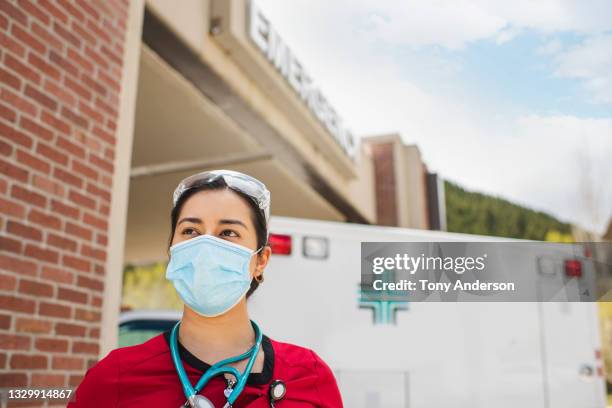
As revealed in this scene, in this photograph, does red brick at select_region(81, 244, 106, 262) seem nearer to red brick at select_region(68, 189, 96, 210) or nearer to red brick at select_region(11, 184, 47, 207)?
red brick at select_region(68, 189, 96, 210)

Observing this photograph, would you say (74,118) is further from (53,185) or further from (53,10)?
(53,10)

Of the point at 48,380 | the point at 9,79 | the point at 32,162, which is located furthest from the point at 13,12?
the point at 48,380

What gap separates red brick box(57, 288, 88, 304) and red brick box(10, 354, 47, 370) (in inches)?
14.1

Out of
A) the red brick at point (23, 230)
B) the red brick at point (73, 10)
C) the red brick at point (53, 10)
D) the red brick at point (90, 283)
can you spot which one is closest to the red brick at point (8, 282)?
the red brick at point (23, 230)

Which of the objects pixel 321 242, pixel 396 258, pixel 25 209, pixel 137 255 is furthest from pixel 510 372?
pixel 137 255

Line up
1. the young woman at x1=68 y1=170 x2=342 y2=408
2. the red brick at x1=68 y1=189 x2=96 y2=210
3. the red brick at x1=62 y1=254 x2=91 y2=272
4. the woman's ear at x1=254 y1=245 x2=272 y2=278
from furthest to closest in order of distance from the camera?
the red brick at x1=68 y1=189 x2=96 y2=210 < the red brick at x1=62 y1=254 x2=91 y2=272 < the woman's ear at x1=254 y1=245 x2=272 y2=278 < the young woman at x1=68 y1=170 x2=342 y2=408

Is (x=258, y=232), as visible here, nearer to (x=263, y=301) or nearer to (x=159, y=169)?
(x=263, y=301)

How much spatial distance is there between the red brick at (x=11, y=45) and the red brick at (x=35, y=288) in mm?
1267

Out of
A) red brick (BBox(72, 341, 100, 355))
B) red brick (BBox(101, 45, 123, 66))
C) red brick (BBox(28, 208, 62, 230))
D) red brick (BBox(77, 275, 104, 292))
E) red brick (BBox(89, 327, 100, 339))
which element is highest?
red brick (BBox(101, 45, 123, 66))

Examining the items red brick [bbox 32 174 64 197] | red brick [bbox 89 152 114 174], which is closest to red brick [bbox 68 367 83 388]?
red brick [bbox 32 174 64 197]

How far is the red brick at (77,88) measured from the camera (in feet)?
12.8

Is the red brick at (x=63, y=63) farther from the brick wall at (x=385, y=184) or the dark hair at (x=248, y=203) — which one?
the brick wall at (x=385, y=184)

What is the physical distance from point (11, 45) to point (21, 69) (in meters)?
0.14

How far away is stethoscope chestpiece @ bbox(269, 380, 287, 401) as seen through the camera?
1.70 metres
